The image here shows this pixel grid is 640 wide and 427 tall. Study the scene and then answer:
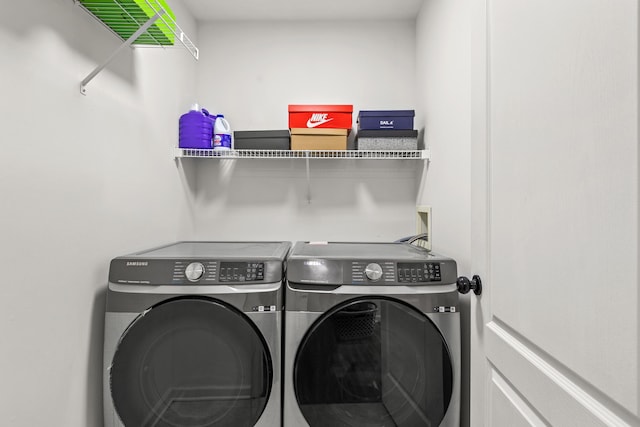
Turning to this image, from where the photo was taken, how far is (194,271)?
1300 mm

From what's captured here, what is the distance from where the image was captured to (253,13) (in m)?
2.14

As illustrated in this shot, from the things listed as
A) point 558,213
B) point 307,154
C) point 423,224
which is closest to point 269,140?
point 307,154

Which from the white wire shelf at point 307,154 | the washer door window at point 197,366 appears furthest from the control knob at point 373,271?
the white wire shelf at point 307,154

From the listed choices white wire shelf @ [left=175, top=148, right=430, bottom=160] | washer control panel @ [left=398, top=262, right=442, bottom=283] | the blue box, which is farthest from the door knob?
the blue box

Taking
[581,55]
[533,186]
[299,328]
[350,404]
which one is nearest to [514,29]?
[581,55]

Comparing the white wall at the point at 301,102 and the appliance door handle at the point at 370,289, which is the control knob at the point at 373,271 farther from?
the white wall at the point at 301,102

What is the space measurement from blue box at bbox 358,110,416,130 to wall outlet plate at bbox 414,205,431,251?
1.61ft

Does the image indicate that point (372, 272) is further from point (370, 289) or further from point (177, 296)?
point (177, 296)

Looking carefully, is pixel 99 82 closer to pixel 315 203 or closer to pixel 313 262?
pixel 313 262

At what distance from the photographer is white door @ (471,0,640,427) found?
0.51 metres

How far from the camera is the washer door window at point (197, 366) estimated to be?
1284 millimetres

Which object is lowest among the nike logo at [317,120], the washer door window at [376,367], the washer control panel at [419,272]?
the washer door window at [376,367]

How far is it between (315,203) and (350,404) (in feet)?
4.07

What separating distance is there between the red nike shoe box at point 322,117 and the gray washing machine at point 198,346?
3.35 ft
